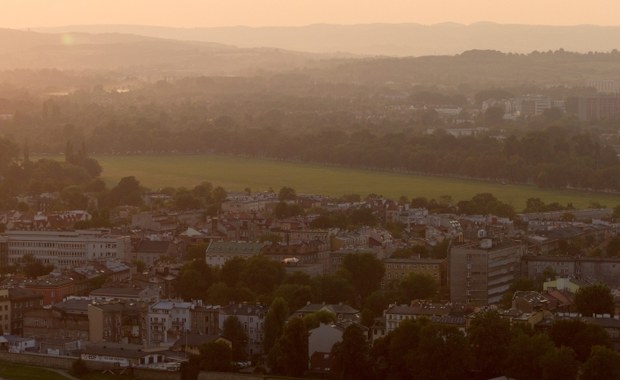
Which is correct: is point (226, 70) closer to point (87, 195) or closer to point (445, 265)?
point (87, 195)

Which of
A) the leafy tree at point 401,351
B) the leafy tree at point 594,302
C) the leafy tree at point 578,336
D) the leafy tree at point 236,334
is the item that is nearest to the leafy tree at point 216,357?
the leafy tree at point 236,334

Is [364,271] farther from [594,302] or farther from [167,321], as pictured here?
[594,302]

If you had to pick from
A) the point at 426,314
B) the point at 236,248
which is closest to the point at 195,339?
the point at 426,314

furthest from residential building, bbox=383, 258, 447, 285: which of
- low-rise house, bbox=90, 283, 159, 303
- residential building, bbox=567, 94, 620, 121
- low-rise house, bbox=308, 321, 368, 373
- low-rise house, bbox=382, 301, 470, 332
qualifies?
residential building, bbox=567, 94, 620, 121

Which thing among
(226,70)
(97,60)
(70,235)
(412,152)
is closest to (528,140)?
(412,152)

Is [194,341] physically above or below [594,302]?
below
